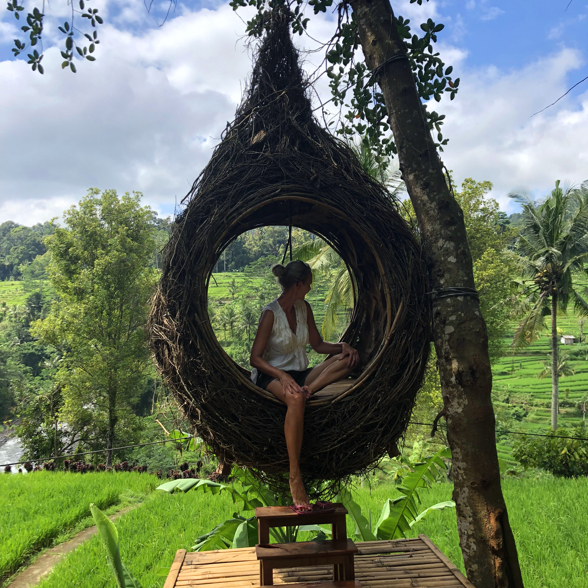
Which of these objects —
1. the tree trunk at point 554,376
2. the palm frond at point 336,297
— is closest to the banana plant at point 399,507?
the palm frond at point 336,297

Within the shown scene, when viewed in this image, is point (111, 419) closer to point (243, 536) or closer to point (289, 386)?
point (243, 536)

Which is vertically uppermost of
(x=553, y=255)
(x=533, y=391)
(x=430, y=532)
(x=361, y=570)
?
(x=553, y=255)

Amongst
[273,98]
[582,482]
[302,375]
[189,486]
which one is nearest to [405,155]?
[273,98]

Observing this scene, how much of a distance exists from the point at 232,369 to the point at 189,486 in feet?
7.24

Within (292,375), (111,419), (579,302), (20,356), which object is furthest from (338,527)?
(20,356)

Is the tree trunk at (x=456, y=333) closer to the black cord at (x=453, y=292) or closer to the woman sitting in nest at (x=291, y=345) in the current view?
the black cord at (x=453, y=292)

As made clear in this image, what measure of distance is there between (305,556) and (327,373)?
100 centimetres

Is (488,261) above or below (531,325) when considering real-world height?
above

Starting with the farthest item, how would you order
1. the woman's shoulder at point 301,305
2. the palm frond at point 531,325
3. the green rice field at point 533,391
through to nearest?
the green rice field at point 533,391 → the palm frond at point 531,325 → the woman's shoulder at point 301,305

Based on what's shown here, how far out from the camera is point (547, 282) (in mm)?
20000

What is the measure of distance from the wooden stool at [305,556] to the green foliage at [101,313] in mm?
16017

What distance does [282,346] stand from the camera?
2873 millimetres

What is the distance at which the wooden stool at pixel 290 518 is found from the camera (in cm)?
229

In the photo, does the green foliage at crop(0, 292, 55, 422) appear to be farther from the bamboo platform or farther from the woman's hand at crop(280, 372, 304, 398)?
the woman's hand at crop(280, 372, 304, 398)
